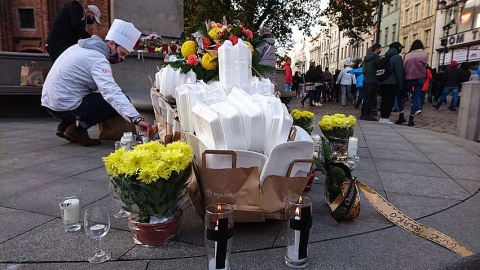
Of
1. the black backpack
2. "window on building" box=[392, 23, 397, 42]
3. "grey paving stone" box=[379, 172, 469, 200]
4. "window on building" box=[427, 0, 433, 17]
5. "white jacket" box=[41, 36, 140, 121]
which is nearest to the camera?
"grey paving stone" box=[379, 172, 469, 200]

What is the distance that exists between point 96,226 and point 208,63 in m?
1.97

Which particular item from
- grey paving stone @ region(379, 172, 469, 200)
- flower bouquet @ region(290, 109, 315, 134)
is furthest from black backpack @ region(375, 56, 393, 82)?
flower bouquet @ region(290, 109, 315, 134)

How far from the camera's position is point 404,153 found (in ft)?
16.0

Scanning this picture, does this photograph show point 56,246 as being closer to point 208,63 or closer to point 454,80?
point 208,63

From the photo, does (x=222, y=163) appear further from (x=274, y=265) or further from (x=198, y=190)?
(x=274, y=265)

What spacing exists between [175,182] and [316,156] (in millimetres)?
1303

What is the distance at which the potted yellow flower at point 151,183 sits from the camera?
1.78 meters

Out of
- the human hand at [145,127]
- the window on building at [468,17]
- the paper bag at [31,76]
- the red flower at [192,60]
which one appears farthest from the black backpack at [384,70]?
the window on building at [468,17]

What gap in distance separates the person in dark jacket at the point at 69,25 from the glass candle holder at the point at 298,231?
549 cm

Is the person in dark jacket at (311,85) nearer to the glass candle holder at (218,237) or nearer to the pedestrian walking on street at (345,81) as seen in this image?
the pedestrian walking on street at (345,81)

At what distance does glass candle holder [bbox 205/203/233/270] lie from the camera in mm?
1635

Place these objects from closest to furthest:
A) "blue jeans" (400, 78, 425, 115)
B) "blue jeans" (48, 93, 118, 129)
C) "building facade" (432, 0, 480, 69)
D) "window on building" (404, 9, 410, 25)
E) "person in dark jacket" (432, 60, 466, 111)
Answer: "blue jeans" (48, 93, 118, 129) < "blue jeans" (400, 78, 425, 115) < "person in dark jacket" (432, 60, 466, 111) < "building facade" (432, 0, 480, 69) < "window on building" (404, 9, 410, 25)

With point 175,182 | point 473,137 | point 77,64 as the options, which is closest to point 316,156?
point 175,182

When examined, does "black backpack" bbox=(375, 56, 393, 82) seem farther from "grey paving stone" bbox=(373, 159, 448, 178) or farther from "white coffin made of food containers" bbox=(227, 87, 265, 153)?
"white coffin made of food containers" bbox=(227, 87, 265, 153)
